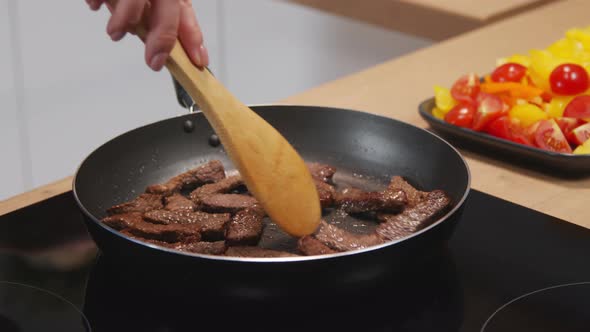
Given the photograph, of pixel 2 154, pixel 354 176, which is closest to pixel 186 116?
pixel 354 176

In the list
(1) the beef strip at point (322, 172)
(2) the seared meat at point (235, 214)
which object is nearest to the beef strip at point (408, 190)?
(2) the seared meat at point (235, 214)

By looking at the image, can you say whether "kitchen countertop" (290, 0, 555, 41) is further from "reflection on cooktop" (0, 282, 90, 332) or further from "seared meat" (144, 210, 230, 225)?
"reflection on cooktop" (0, 282, 90, 332)

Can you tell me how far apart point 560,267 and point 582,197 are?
25 cm

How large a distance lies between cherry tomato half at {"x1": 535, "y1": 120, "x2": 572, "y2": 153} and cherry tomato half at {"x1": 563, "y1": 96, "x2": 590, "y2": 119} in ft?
0.18

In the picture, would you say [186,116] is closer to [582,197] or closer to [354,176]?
[354,176]

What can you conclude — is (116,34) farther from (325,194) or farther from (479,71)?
(479,71)

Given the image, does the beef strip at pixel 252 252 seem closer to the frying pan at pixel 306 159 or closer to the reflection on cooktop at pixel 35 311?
the frying pan at pixel 306 159

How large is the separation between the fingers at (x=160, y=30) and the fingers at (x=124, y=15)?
25 millimetres

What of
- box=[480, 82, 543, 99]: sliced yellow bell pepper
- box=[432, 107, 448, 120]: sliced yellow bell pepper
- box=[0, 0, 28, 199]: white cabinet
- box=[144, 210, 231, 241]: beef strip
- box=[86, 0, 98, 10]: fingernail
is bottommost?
box=[0, 0, 28, 199]: white cabinet

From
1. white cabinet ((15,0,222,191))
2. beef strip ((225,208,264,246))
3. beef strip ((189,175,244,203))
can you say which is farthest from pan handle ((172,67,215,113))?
white cabinet ((15,0,222,191))

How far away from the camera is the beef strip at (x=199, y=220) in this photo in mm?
1098

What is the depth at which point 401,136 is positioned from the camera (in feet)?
4.28

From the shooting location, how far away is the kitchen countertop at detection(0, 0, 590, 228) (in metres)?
1.28

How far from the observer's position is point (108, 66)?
330 centimetres
